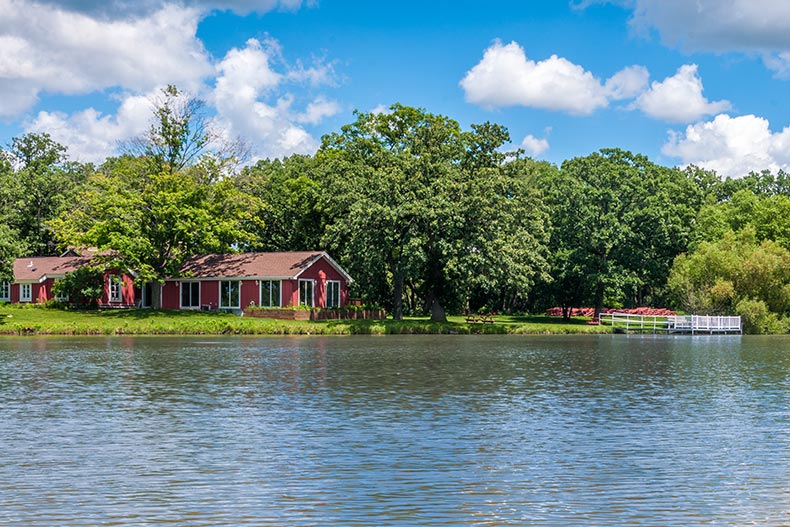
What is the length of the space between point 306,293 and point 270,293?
2.80 metres

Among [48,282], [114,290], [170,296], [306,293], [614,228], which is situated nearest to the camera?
[306,293]

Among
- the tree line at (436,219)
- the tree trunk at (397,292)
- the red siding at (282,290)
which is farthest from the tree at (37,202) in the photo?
the tree trunk at (397,292)

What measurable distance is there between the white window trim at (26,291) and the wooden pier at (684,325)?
162ft

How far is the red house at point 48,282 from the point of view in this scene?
76.1 metres

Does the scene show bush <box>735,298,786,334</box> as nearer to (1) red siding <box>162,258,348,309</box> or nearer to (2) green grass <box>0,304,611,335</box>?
(2) green grass <box>0,304,611,335</box>

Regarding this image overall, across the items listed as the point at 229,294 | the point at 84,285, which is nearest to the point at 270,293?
the point at 229,294

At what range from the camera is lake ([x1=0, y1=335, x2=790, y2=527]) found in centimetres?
1173

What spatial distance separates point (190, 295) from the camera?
7331 centimetres

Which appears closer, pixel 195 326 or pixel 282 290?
pixel 195 326

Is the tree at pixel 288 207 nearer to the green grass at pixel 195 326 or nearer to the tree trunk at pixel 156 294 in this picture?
the tree trunk at pixel 156 294

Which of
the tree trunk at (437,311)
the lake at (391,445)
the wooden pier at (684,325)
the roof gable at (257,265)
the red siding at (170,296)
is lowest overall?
the lake at (391,445)

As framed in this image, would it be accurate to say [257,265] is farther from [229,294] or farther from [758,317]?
[758,317]

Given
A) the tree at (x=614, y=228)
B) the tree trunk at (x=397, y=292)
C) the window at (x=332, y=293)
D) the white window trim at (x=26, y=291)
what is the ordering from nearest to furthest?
the tree trunk at (x=397, y=292) → the window at (x=332, y=293) → the tree at (x=614, y=228) → the white window trim at (x=26, y=291)

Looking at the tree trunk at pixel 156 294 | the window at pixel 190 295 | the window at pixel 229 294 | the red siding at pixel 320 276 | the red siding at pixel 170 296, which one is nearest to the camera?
the red siding at pixel 320 276
